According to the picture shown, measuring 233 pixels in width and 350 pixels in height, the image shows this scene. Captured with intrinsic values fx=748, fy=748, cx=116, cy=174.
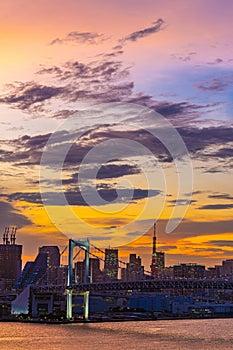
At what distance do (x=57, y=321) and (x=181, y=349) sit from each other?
34.5 metres

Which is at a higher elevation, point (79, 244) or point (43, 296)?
point (79, 244)

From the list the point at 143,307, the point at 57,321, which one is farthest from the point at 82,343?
the point at 143,307

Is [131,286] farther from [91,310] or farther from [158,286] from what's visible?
[91,310]

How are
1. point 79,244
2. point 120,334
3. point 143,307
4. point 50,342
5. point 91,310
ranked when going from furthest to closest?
1. point 143,307
2. point 91,310
3. point 79,244
4. point 120,334
5. point 50,342

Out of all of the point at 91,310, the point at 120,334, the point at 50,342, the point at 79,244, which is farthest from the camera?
the point at 91,310

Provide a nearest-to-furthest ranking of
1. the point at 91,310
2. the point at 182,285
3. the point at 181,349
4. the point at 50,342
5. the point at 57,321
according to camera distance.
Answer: the point at 181,349
the point at 50,342
the point at 182,285
the point at 57,321
the point at 91,310

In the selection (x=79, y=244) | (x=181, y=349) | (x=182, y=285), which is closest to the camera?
(x=181, y=349)

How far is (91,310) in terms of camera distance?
115 meters

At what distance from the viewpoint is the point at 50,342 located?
191 feet

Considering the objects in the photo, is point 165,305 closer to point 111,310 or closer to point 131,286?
point 111,310

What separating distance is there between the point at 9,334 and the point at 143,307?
6355 centimetres

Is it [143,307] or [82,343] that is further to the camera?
[143,307]

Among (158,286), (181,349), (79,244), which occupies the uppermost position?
(79,244)

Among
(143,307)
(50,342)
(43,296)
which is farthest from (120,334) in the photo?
(143,307)
